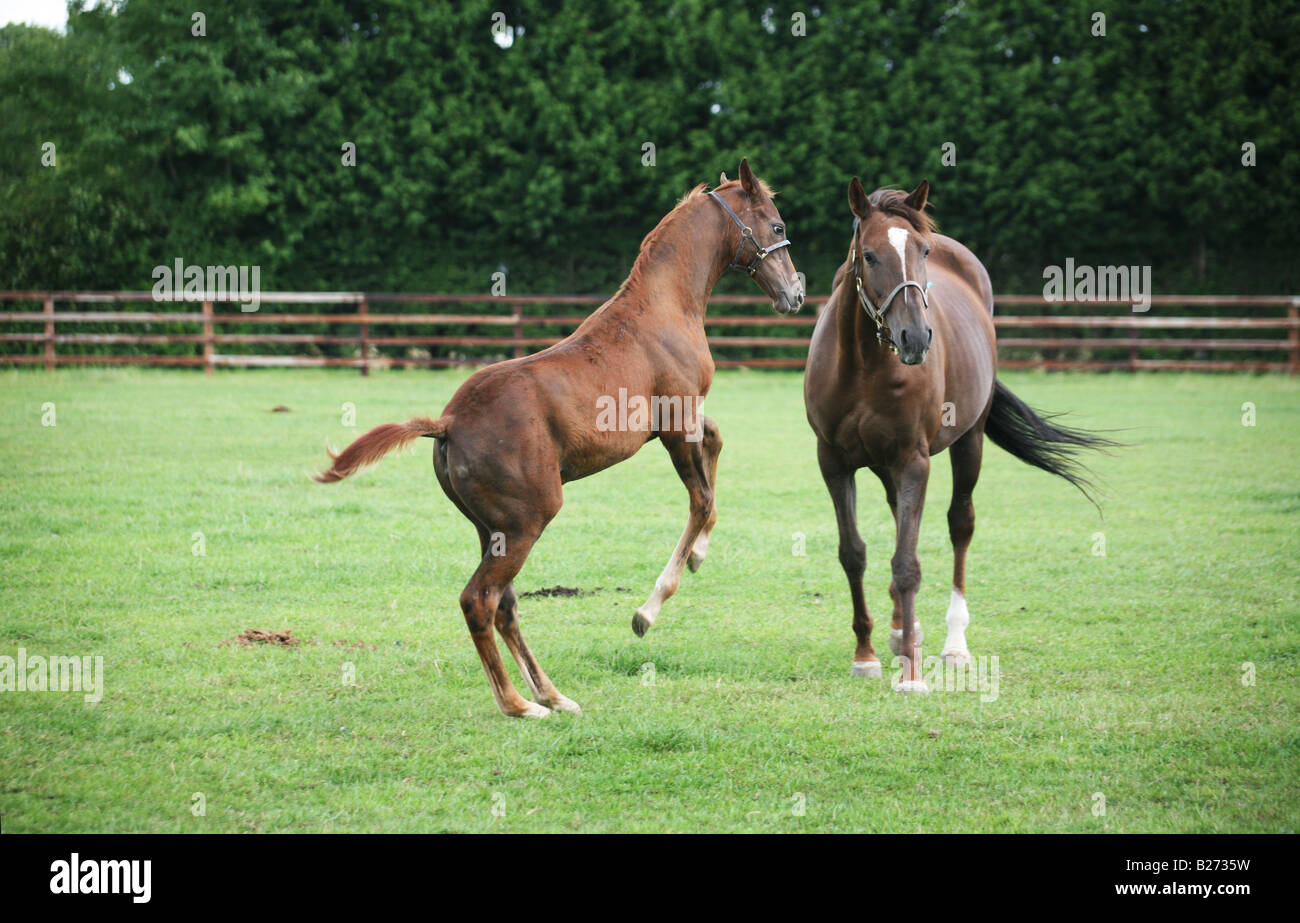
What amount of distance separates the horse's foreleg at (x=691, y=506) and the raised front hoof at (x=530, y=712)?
0.61m

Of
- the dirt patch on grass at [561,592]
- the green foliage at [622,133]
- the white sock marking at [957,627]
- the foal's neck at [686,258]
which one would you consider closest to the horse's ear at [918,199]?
the foal's neck at [686,258]

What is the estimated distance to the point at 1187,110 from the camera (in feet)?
78.3

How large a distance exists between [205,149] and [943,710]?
22.5m

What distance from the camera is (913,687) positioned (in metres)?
5.78

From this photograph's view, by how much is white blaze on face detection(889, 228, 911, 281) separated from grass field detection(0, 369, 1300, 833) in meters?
2.06

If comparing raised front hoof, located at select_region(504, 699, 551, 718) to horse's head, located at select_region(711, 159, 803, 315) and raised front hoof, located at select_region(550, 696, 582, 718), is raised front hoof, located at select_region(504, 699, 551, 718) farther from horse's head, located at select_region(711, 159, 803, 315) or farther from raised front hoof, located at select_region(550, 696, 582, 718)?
horse's head, located at select_region(711, 159, 803, 315)

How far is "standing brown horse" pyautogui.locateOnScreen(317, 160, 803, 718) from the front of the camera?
503 cm

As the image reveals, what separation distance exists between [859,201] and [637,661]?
261cm

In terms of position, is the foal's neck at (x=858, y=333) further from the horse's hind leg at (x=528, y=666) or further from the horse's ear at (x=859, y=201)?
the horse's hind leg at (x=528, y=666)

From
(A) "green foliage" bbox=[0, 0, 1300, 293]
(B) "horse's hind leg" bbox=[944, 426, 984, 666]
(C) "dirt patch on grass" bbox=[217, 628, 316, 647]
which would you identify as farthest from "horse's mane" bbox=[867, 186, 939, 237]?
(A) "green foliage" bbox=[0, 0, 1300, 293]

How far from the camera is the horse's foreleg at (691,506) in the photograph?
5.69 meters

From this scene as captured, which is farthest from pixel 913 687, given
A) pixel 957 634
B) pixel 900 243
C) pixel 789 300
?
pixel 900 243

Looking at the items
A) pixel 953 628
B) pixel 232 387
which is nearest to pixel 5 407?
pixel 232 387
